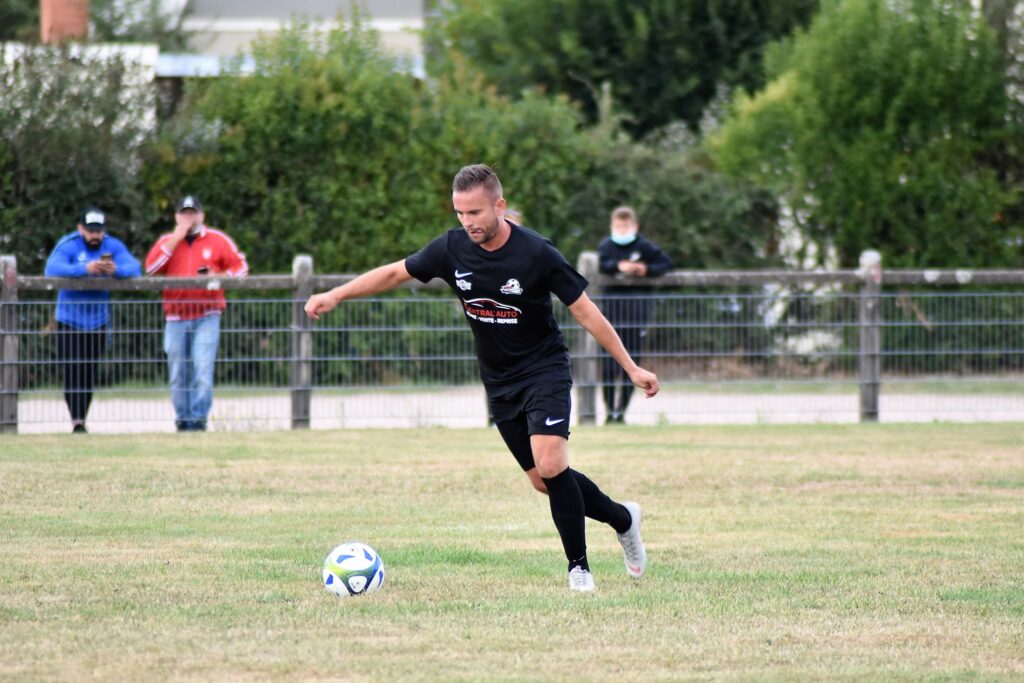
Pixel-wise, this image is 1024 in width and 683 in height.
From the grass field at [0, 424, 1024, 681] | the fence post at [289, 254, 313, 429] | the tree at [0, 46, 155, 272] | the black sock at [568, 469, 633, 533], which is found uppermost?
the tree at [0, 46, 155, 272]

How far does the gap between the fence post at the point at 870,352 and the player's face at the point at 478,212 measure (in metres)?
9.08

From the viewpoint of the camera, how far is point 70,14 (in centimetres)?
2322

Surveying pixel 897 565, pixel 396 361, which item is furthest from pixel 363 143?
pixel 897 565

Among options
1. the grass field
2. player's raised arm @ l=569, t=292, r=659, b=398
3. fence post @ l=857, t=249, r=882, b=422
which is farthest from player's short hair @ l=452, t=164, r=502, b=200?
fence post @ l=857, t=249, r=882, b=422

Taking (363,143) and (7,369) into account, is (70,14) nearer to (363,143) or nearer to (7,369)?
(363,143)

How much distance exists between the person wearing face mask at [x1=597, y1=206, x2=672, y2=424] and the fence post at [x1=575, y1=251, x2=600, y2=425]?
14 cm

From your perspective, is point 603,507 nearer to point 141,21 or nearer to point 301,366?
point 301,366

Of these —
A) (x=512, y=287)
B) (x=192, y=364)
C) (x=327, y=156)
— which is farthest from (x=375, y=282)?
(x=327, y=156)

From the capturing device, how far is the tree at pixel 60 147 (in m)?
16.9

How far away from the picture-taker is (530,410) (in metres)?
6.89

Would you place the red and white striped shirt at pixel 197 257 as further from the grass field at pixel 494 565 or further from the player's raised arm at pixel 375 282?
the player's raised arm at pixel 375 282

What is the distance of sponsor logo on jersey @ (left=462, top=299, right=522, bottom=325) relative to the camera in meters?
6.89

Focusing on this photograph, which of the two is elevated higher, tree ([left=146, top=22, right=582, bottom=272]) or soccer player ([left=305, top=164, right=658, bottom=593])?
tree ([left=146, top=22, right=582, bottom=272])

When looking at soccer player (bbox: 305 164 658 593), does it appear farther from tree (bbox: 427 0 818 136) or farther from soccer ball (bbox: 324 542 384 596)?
tree (bbox: 427 0 818 136)
